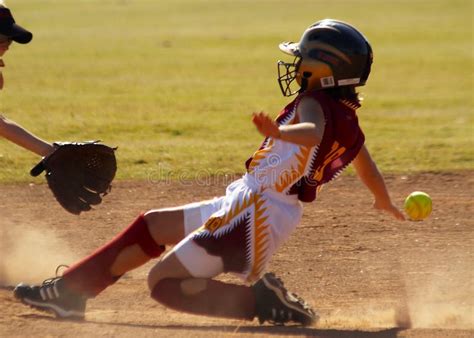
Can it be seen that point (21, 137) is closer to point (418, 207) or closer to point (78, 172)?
point (78, 172)

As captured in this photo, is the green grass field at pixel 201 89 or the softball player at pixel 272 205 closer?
the softball player at pixel 272 205

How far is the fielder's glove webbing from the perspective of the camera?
584cm

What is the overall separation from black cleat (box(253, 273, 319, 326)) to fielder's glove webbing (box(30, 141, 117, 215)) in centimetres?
146

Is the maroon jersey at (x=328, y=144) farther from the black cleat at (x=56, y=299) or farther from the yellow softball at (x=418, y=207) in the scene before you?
the yellow softball at (x=418, y=207)

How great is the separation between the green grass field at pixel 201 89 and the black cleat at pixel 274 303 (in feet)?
15.5

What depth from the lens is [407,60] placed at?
75.0ft

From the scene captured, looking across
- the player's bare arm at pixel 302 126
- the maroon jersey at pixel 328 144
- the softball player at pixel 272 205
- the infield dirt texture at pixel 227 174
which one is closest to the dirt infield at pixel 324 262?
the infield dirt texture at pixel 227 174

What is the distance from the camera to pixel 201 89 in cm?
1719

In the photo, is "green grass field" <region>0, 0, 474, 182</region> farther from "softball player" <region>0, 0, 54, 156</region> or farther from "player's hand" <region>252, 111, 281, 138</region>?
"player's hand" <region>252, 111, 281, 138</region>

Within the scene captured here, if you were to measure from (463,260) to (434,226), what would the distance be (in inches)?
41.4

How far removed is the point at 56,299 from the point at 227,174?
176 inches

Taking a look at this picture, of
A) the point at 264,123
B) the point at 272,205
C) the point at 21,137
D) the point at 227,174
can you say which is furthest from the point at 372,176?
the point at 227,174

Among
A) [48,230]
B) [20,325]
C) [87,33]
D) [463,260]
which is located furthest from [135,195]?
[87,33]

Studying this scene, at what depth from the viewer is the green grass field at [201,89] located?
35.9 feet
